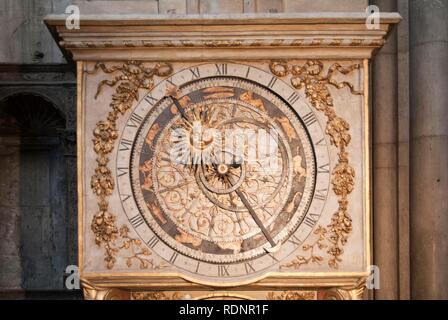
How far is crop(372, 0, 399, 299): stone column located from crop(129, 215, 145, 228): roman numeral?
202cm

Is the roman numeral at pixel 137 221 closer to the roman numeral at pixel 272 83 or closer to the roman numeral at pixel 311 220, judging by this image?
the roman numeral at pixel 311 220

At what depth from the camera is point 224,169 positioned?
15.8 feet

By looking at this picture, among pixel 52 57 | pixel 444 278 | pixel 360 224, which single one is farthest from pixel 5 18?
pixel 444 278

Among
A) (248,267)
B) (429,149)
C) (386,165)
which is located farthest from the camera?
(386,165)

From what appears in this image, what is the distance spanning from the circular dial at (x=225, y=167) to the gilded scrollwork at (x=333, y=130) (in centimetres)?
15

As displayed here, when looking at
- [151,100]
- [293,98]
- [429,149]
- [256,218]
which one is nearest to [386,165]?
[429,149]

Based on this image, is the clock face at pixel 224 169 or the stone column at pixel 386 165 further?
the stone column at pixel 386 165

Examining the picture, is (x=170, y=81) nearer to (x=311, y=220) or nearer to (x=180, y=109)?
(x=180, y=109)

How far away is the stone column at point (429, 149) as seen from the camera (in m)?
5.70

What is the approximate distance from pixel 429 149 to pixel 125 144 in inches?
86.8

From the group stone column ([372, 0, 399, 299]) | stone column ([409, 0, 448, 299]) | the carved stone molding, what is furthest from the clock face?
stone column ([372, 0, 399, 299])

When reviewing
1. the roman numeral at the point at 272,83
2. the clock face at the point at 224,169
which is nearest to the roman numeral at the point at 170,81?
the clock face at the point at 224,169

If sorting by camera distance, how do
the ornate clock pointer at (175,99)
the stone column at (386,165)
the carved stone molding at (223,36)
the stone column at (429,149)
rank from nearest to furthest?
1. the carved stone molding at (223,36)
2. the ornate clock pointer at (175,99)
3. the stone column at (429,149)
4. the stone column at (386,165)
